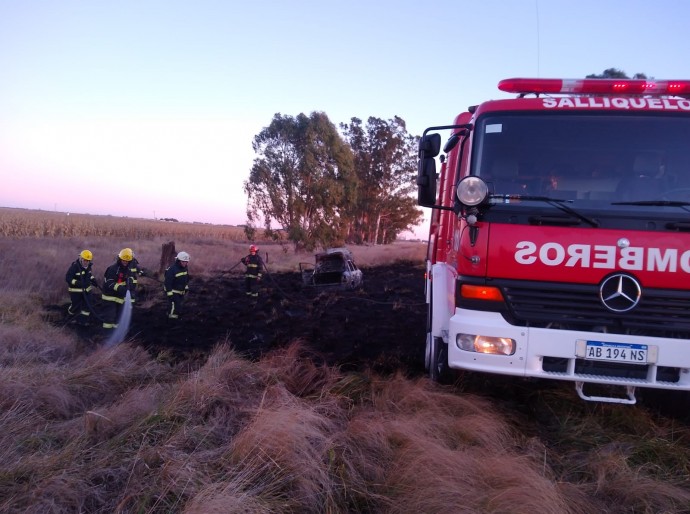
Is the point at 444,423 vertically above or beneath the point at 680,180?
beneath

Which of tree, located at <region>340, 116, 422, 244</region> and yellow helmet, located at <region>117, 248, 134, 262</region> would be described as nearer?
yellow helmet, located at <region>117, 248, 134, 262</region>

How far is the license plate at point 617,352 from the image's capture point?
3852 mm

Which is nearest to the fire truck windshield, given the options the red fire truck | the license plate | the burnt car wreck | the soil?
Answer: the red fire truck

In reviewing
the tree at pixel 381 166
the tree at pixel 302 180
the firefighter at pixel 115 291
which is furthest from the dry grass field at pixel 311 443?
the tree at pixel 381 166

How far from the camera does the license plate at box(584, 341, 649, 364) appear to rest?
3.85 m

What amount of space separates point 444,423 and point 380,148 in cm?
3509

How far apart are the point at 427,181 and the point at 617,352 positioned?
1.90 metres

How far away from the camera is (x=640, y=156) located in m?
4.27

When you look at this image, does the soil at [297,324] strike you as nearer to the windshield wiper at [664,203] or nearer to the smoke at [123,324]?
the smoke at [123,324]

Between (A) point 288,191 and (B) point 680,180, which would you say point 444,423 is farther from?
(A) point 288,191

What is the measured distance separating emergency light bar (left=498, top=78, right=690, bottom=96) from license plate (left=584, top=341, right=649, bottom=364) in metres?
2.38

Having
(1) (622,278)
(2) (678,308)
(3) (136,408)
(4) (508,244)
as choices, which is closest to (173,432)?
(3) (136,408)

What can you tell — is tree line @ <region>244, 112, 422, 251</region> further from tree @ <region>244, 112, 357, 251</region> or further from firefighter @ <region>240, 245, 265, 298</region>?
firefighter @ <region>240, 245, 265, 298</region>

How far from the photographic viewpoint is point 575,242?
3.94 m
